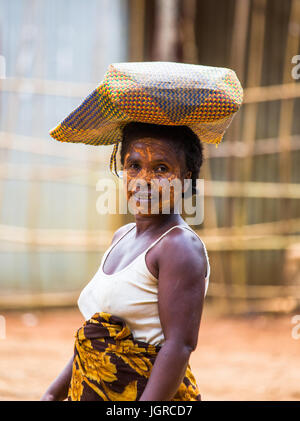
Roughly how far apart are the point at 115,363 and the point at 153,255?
0.27 m

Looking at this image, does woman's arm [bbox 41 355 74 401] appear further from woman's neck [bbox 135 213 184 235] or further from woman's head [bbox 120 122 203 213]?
woman's head [bbox 120 122 203 213]

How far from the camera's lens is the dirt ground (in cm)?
398

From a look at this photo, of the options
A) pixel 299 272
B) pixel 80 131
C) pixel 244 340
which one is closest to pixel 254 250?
pixel 299 272

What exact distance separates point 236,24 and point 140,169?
5710mm

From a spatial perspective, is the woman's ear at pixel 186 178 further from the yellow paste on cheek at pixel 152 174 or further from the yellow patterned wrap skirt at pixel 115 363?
the yellow patterned wrap skirt at pixel 115 363

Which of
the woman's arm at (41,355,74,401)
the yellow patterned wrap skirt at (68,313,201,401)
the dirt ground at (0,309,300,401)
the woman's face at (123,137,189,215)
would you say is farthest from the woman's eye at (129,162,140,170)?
the dirt ground at (0,309,300,401)

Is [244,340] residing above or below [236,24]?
below

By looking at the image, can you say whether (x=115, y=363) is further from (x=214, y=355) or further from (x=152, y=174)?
(x=214, y=355)

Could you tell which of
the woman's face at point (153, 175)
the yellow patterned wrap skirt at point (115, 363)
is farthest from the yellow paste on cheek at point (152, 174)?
the yellow patterned wrap skirt at point (115, 363)

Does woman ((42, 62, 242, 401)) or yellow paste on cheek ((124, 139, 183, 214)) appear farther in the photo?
yellow paste on cheek ((124, 139, 183, 214))

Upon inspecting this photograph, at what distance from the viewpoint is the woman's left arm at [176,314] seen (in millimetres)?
1219

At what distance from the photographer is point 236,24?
659cm

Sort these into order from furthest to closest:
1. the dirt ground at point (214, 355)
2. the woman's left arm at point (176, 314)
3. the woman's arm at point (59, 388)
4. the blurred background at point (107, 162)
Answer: the blurred background at point (107, 162), the dirt ground at point (214, 355), the woman's arm at point (59, 388), the woman's left arm at point (176, 314)

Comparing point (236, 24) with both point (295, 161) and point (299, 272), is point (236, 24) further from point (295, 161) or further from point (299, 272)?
point (299, 272)
